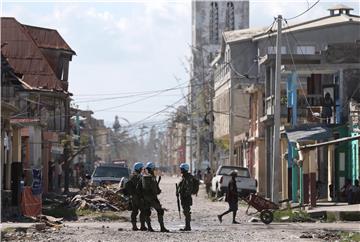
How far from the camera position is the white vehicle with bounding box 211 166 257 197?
Result: 1907 inches

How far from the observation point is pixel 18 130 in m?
45.2

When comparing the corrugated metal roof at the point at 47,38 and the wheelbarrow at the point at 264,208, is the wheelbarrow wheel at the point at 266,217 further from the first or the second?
the corrugated metal roof at the point at 47,38

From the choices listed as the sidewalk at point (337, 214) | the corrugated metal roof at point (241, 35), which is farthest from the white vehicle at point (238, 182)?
the corrugated metal roof at point (241, 35)

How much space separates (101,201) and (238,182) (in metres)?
12.1

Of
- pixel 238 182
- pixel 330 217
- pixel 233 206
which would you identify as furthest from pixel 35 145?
pixel 330 217

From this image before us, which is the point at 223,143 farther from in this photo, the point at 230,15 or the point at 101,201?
the point at 230,15

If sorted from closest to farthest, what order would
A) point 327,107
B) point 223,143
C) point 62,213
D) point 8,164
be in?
→ point 62,213 → point 8,164 → point 327,107 → point 223,143

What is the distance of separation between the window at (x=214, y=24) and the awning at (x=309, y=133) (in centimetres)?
9851

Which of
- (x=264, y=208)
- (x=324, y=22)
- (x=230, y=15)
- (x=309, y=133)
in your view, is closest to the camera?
(x=264, y=208)

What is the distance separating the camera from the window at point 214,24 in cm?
14025

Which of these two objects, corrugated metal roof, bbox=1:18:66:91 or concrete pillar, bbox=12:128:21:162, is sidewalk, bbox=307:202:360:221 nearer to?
concrete pillar, bbox=12:128:21:162

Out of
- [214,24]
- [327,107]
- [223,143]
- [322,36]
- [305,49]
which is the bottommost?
[223,143]

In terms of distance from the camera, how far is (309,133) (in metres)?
40.5

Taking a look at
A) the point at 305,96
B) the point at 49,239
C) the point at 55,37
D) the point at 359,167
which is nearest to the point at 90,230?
the point at 49,239
